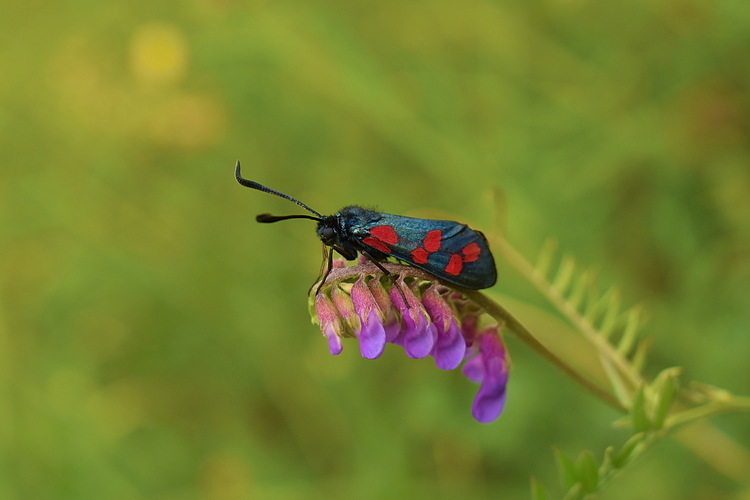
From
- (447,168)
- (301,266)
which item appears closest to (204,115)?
(301,266)

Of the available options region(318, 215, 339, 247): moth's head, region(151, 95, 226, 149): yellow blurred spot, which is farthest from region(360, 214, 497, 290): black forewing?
region(151, 95, 226, 149): yellow blurred spot

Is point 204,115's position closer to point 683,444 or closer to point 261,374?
point 261,374

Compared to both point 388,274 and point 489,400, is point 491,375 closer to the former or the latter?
point 489,400

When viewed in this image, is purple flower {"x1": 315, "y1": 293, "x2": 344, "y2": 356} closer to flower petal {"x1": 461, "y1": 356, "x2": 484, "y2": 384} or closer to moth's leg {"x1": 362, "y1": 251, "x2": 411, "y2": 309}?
moth's leg {"x1": 362, "y1": 251, "x2": 411, "y2": 309}

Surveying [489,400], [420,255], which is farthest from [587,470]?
[420,255]

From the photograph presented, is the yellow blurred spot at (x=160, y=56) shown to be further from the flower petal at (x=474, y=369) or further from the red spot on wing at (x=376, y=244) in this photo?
the flower petal at (x=474, y=369)
